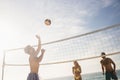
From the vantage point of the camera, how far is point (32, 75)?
5.59 m

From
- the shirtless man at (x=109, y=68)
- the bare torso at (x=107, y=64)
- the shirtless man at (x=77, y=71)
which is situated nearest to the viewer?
the shirtless man at (x=109, y=68)

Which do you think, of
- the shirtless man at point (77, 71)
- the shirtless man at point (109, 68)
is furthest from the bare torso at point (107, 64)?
the shirtless man at point (77, 71)

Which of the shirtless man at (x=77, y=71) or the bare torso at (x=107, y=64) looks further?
the shirtless man at (x=77, y=71)

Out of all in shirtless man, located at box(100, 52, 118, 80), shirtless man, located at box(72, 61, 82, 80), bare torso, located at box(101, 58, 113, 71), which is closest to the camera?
shirtless man, located at box(100, 52, 118, 80)

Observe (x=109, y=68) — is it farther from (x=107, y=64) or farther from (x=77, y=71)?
(x=77, y=71)

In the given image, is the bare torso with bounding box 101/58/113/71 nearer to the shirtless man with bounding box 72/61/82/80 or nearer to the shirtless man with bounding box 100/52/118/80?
the shirtless man with bounding box 100/52/118/80

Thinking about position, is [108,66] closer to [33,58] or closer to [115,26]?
[115,26]

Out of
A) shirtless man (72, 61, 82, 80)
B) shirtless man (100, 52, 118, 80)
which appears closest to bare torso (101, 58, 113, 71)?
shirtless man (100, 52, 118, 80)

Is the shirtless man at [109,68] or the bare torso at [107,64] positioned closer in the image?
the shirtless man at [109,68]

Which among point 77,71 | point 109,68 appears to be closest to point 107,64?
point 109,68

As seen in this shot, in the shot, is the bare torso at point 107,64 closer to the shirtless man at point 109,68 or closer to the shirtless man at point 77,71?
the shirtless man at point 109,68

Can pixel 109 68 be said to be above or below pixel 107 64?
below

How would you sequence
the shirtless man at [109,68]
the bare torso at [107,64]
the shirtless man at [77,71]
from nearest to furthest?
1. the shirtless man at [109,68]
2. the bare torso at [107,64]
3. the shirtless man at [77,71]

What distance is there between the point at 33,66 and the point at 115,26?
3916 millimetres
